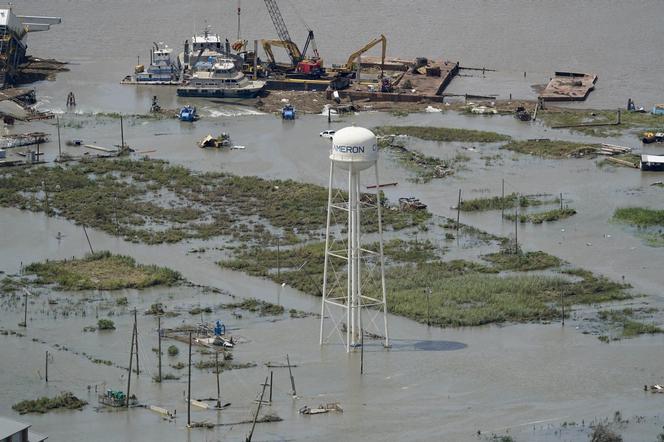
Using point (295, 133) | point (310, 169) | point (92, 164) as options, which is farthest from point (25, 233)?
point (295, 133)

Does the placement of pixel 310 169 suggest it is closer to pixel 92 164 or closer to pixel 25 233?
pixel 92 164

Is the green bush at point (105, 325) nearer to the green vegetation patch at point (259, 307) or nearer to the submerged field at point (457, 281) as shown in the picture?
the green vegetation patch at point (259, 307)

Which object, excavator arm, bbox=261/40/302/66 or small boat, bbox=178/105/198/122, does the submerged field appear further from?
excavator arm, bbox=261/40/302/66

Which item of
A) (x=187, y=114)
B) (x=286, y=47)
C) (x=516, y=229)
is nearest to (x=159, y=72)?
(x=286, y=47)

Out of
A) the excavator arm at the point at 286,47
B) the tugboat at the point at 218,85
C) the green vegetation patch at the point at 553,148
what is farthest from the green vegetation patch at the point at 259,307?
the excavator arm at the point at 286,47

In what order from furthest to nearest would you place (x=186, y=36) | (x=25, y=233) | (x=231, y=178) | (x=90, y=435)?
(x=186, y=36), (x=231, y=178), (x=25, y=233), (x=90, y=435)
